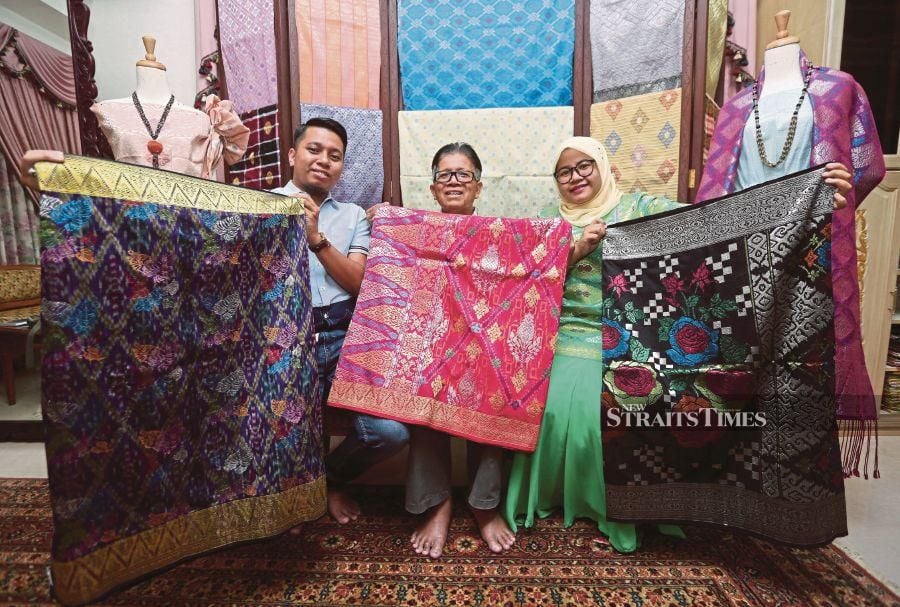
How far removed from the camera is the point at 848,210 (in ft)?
5.29

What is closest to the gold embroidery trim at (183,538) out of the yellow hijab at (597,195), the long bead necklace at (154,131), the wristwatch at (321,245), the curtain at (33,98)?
the wristwatch at (321,245)

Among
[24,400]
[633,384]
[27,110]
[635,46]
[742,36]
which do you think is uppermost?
[742,36]

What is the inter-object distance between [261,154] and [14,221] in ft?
4.50

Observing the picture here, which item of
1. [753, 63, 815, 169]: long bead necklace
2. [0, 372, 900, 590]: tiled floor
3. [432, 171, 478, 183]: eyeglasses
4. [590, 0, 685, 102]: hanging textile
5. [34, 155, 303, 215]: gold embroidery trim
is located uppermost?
[590, 0, 685, 102]: hanging textile

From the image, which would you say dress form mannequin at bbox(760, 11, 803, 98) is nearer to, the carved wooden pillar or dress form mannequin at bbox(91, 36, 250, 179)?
dress form mannequin at bbox(91, 36, 250, 179)

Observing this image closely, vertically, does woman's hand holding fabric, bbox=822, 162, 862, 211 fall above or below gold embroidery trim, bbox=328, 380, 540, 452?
above

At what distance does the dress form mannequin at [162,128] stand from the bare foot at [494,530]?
1845mm

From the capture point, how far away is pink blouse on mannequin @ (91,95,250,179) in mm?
1833

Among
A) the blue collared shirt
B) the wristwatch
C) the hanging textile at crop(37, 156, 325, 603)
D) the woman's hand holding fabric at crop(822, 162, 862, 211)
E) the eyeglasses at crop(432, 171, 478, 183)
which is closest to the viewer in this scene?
the hanging textile at crop(37, 156, 325, 603)

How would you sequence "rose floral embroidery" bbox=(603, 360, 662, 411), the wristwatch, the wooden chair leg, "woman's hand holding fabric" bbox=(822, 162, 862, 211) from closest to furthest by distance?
"woman's hand holding fabric" bbox=(822, 162, 862, 211) < "rose floral embroidery" bbox=(603, 360, 662, 411) < the wristwatch < the wooden chair leg

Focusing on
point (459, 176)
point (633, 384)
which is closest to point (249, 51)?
point (459, 176)

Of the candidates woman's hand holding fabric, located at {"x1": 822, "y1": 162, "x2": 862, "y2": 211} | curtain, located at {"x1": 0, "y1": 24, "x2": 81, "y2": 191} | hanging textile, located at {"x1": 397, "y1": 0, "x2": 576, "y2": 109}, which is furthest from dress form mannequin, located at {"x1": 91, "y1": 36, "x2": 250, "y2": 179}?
woman's hand holding fabric, located at {"x1": 822, "y1": 162, "x2": 862, "y2": 211}

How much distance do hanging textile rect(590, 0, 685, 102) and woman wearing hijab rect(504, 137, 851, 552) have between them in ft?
2.15
